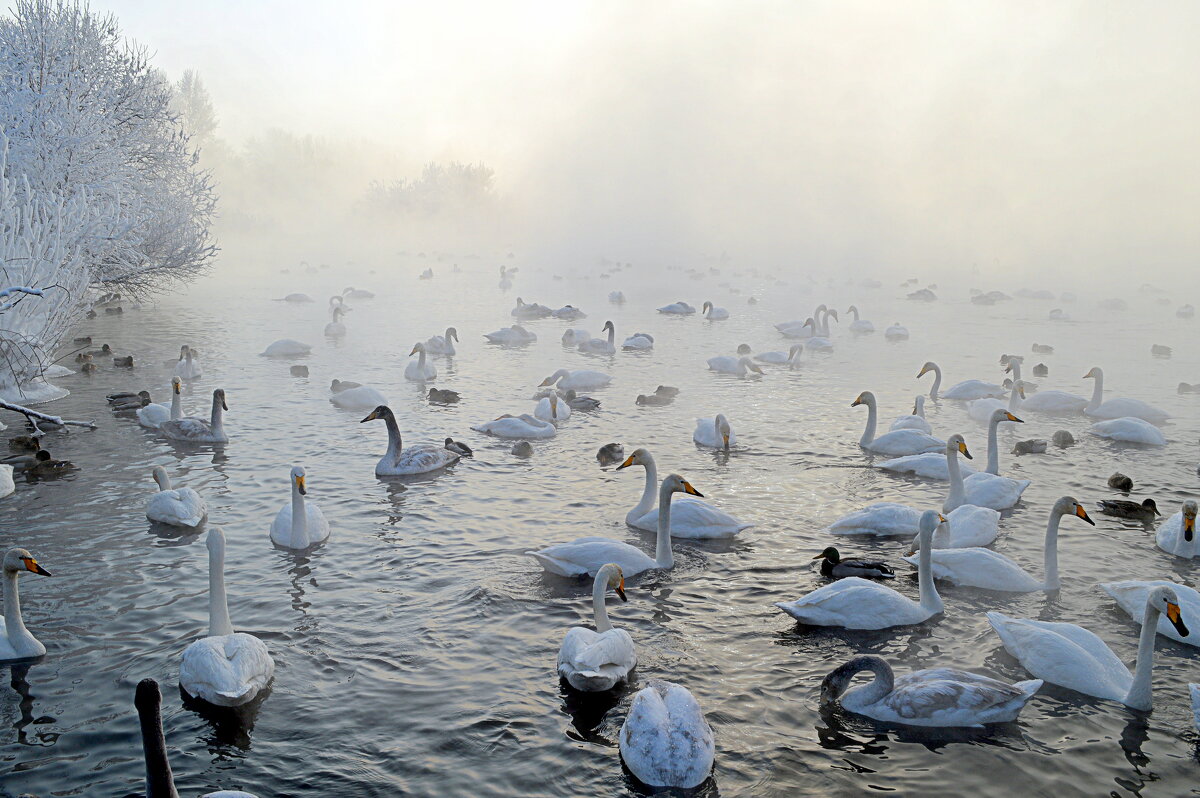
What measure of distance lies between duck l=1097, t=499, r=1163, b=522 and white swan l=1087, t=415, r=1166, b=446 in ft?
14.6

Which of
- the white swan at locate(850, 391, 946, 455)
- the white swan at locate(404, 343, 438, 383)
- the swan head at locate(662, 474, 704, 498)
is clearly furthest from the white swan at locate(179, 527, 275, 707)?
the white swan at locate(404, 343, 438, 383)

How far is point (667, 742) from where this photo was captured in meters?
5.90

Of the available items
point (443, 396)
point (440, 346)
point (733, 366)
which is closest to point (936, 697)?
point (443, 396)

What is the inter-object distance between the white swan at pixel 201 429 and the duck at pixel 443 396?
15.4 feet

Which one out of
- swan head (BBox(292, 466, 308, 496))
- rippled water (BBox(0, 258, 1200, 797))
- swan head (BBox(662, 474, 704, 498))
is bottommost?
rippled water (BBox(0, 258, 1200, 797))

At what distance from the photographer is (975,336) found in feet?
105

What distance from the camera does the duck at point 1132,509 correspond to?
37.6ft

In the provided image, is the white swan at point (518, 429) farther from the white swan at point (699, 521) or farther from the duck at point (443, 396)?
the white swan at point (699, 521)

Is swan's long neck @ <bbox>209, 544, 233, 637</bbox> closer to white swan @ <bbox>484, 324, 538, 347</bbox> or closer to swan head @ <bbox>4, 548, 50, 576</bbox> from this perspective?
swan head @ <bbox>4, 548, 50, 576</bbox>

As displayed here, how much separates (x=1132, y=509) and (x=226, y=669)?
427 inches

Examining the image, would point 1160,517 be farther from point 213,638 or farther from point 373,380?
point 373,380

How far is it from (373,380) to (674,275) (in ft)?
146

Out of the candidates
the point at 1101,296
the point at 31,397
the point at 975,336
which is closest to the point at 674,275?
the point at 1101,296

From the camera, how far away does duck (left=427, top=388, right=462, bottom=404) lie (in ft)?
60.7
